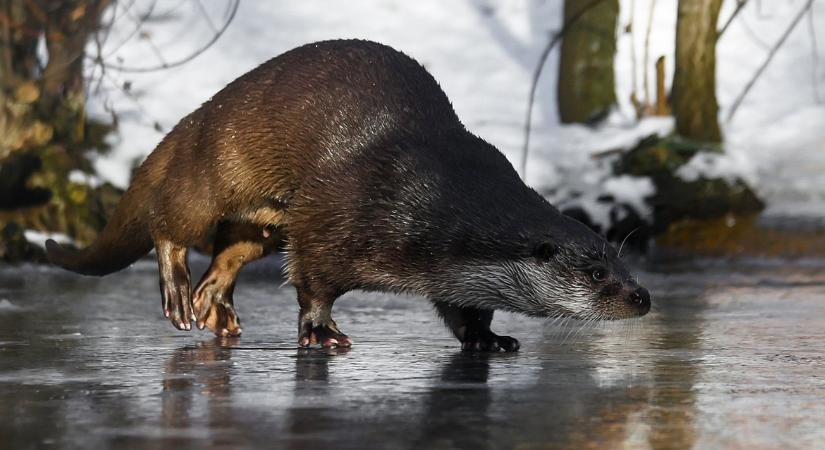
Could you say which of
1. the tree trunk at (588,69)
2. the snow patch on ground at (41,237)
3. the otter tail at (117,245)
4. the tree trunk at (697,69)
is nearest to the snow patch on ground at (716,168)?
the tree trunk at (697,69)

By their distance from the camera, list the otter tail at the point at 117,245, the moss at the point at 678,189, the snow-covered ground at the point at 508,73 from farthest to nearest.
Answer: the snow-covered ground at the point at 508,73 → the moss at the point at 678,189 → the otter tail at the point at 117,245

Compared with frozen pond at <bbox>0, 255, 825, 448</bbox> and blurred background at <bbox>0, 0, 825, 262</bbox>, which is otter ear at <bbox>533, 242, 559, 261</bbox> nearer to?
frozen pond at <bbox>0, 255, 825, 448</bbox>

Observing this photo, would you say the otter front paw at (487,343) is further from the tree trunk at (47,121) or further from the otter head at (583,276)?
the tree trunk at (47,121)

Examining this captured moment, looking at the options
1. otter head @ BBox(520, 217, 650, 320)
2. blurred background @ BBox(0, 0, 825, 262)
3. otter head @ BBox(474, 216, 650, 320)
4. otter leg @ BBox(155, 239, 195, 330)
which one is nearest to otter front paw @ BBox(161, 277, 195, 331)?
otter leg @ BBox(155, 239, 195, 330)

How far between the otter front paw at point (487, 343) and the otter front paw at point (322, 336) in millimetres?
406

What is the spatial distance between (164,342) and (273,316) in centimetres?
109

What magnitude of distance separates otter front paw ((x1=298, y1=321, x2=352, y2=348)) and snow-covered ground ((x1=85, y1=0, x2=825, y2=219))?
453cm

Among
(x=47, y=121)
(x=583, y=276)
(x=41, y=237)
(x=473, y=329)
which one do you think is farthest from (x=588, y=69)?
(x=583, y=276)

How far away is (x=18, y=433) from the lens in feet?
12.0

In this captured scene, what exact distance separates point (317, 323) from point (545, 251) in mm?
851

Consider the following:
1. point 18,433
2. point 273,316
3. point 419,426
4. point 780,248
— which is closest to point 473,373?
point 419,426

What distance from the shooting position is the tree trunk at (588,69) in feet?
39.2

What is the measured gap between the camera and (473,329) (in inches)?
222

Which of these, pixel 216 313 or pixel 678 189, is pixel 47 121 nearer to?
pixel 678 189
